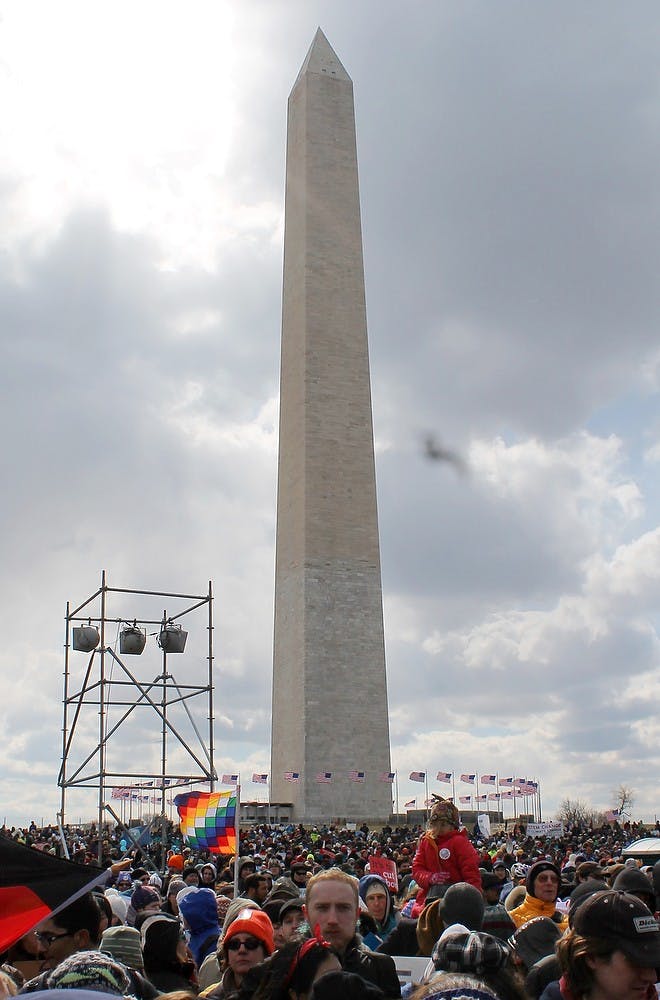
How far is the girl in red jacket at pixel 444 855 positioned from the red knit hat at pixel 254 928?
2340 mm

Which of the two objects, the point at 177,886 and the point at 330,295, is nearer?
the point at 177,886

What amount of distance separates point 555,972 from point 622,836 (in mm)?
25556

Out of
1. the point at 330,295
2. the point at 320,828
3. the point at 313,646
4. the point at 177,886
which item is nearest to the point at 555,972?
the point at 177,886

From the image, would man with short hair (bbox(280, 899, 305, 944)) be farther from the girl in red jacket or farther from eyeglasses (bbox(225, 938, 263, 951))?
eyeglasses (bbox(225, 938, 263, 951))

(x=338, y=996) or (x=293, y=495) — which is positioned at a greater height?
(x=293, y=495)

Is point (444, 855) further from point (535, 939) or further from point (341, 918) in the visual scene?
point (341, 918)

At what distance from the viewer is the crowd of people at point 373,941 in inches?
132

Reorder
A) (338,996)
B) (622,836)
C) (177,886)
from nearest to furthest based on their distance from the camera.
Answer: (338,996) < (177,886) < (622,836)

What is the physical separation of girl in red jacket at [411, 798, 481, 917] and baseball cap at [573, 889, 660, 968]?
3.70 meters

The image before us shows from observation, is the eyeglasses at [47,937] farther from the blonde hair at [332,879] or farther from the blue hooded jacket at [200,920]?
the blue hooded jacket at [200,920]

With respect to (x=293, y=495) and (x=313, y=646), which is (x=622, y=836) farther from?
(x=293, y=495)

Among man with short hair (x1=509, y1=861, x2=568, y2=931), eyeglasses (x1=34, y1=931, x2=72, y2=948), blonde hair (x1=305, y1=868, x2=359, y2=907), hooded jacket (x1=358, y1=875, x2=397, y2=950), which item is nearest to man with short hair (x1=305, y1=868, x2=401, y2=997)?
blonde hair (x1=305, y1=868, x2=359, y2=907)

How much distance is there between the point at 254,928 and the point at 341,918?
0.39 meters

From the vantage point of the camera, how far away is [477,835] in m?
29.4
